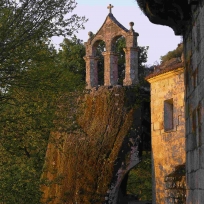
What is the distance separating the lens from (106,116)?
21.0 meters

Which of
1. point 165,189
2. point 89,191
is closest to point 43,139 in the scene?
point 165,189

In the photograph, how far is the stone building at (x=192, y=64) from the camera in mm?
6770

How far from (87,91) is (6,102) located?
264 inches

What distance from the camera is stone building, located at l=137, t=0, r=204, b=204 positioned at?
6770mm

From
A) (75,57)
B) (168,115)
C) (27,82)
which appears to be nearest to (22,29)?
(27,82)

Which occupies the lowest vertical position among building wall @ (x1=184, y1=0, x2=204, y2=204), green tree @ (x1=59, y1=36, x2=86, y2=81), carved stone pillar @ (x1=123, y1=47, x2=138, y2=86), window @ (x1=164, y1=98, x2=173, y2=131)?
building wall @ (x1=184, y1=0, x2=204, y2=204)

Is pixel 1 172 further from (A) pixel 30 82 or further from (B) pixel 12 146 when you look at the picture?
(A) pixel 30 82

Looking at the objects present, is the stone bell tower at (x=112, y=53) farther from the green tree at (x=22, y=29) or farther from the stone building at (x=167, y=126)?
the green tree at (x=22, y=29)

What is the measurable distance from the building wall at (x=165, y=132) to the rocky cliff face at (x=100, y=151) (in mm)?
2029

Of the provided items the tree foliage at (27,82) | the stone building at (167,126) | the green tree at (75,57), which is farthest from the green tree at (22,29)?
the green tree at (75,57)

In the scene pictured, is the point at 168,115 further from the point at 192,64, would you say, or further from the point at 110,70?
the point at 192,64

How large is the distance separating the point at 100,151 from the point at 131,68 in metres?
3.61

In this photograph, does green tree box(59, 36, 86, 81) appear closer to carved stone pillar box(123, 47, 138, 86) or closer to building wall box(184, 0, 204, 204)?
carved stone pillar box(123, 47, 138, 86)

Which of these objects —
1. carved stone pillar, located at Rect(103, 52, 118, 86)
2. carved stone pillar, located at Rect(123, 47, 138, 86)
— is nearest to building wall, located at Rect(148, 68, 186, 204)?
carved stone pillar, located at Rect(123, 47, 138, 86)
